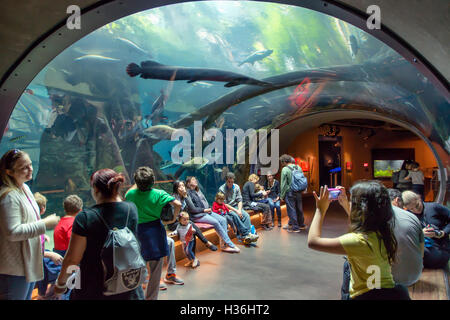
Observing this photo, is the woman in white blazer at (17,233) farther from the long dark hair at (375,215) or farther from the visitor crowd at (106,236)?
the long dark hair at (375,215)

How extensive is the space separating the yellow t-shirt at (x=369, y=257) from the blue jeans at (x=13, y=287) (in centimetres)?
216

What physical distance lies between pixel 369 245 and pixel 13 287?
2.35 m

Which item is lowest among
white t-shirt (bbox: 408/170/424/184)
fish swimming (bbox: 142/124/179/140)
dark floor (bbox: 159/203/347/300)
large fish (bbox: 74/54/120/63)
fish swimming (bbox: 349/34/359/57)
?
dark floor (bbox: 159/203/347/300)

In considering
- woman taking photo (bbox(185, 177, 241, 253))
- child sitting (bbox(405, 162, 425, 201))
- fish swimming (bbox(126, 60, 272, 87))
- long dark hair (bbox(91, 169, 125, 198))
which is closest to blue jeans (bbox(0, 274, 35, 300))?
long dark hair (bbox(91, 169, 125, 198))

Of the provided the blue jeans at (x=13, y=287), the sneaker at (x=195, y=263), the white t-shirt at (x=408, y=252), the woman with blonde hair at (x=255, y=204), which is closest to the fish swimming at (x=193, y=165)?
the woman with blonde hair at (x=255, y=204)

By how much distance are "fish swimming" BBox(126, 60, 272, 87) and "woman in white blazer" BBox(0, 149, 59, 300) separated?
4338mm

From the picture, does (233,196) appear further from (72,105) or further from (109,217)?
(109,217)

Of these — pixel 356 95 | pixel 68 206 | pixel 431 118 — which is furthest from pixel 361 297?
pixel 356 95

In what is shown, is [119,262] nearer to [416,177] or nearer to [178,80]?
[178,80]

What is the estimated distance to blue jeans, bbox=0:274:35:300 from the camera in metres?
1.90

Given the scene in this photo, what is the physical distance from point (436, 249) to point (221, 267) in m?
3.30

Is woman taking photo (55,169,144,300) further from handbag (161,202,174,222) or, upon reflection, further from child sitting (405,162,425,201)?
child sitting (405,162,425,201)

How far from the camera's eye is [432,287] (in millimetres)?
3805

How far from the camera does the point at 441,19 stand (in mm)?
1937
